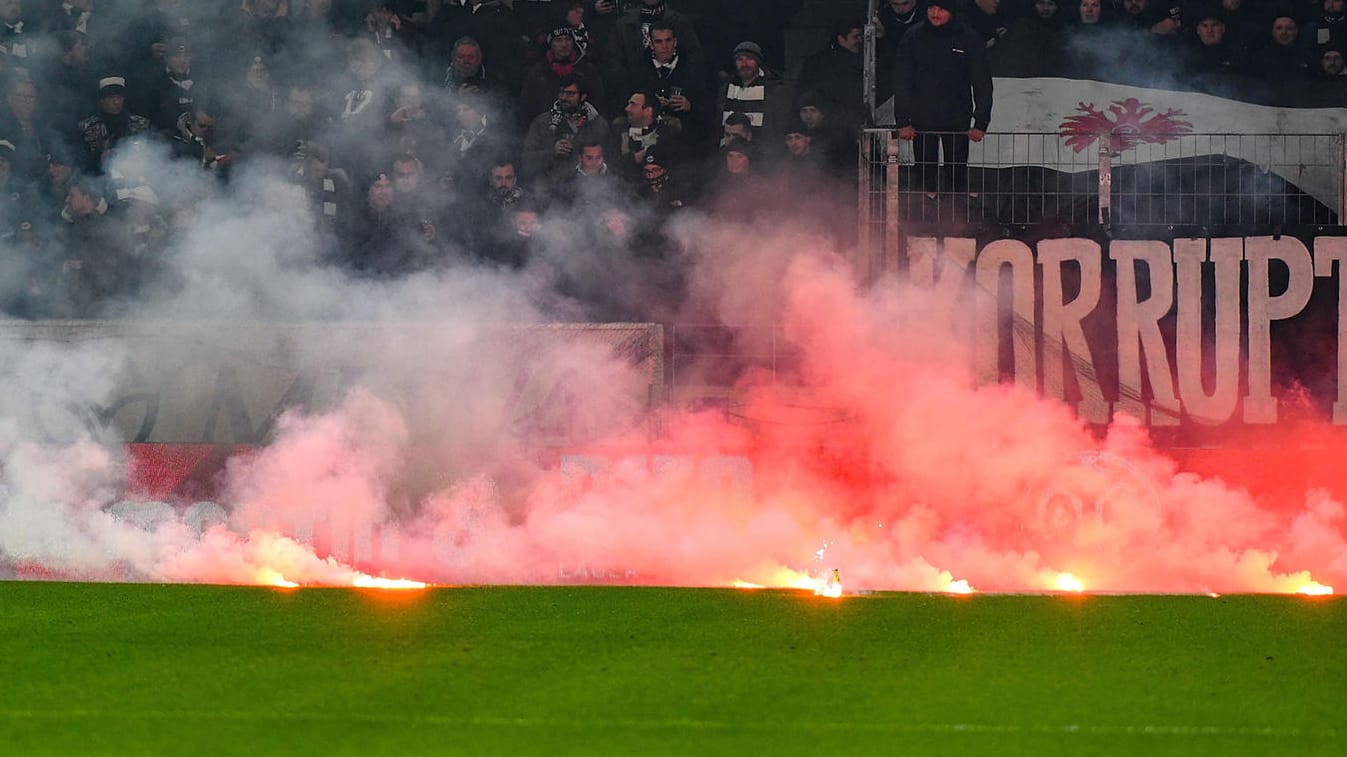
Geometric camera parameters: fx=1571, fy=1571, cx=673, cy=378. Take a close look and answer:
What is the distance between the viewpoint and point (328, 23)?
10055 mm

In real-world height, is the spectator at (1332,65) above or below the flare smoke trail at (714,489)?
above

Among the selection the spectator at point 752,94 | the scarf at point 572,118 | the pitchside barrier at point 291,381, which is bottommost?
the pitchside barrier at point 291,381

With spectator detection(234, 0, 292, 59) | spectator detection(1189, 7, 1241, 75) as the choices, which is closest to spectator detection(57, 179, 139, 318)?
spectator detection(234, 0, 292, 59)

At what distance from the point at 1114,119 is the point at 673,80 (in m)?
2.73

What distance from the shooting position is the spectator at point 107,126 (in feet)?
32.8

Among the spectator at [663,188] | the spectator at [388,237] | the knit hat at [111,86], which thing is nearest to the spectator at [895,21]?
the spectator at [663,188]

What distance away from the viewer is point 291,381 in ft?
27.8

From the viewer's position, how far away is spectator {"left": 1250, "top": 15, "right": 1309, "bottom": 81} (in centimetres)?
964

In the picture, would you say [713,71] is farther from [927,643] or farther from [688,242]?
[927,643]

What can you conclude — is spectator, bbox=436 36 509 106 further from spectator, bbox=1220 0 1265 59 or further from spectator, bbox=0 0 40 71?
spectator, bbox=1220 0 1265 59

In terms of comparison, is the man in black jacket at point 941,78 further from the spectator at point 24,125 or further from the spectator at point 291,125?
the spectator at point 24,125

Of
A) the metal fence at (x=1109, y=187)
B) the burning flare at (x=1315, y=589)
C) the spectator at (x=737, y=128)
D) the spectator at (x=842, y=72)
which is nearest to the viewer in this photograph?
the burning flare at (x=1315, y=589)

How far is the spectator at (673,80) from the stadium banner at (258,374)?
6.46 feet

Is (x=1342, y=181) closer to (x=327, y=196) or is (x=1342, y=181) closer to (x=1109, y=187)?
(x=1109, y=187)
